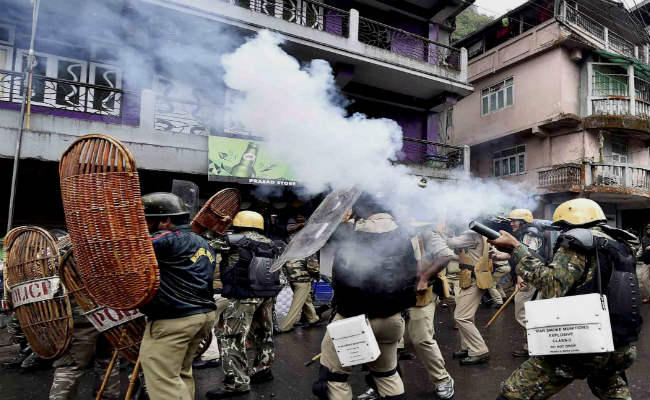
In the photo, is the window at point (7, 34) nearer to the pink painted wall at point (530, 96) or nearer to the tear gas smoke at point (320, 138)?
the tear gas smoke at point (320, 138)

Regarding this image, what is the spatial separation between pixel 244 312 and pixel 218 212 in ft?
3.60

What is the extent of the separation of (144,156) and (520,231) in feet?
22.4

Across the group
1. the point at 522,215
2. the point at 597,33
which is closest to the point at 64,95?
the point at 522,215

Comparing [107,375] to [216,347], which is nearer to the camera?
[107,375]

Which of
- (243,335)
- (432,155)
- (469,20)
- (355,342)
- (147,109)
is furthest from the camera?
(469,20)

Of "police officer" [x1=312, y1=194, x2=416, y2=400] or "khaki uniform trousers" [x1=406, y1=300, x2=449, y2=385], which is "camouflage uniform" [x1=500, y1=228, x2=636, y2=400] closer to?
"police officer" [x1=312, y1=194, x2=416, y2=400]

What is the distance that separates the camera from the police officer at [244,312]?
3.97 metres

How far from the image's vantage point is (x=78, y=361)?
318 centimetres

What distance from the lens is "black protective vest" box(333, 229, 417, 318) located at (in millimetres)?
2900

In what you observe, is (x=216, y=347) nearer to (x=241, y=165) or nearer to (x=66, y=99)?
(x=241, y=165)

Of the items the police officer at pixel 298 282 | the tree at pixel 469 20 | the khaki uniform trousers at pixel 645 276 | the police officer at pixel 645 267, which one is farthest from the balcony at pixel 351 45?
the tree at pixel 469 20

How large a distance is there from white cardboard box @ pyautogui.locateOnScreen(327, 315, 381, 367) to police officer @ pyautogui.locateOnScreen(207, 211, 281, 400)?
1.63 meters

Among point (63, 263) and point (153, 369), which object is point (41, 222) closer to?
point (63, 263)

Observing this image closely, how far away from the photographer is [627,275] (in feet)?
7.98
